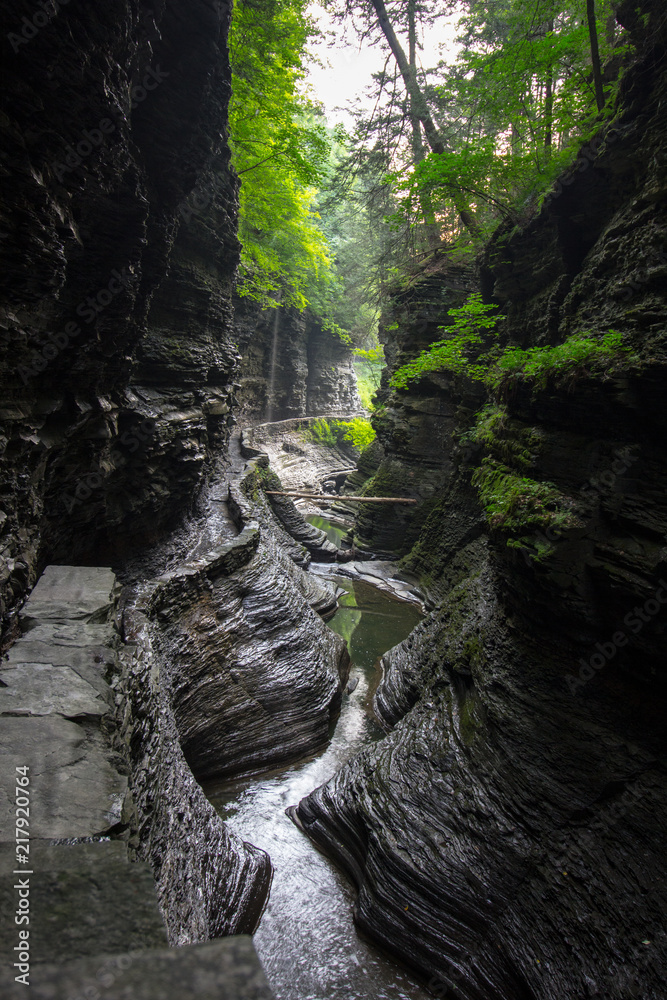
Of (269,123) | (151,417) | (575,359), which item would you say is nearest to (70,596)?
(151,417)

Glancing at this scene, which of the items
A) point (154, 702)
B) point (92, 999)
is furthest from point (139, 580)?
point (92, 999)

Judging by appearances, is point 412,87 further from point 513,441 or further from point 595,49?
point 513,441

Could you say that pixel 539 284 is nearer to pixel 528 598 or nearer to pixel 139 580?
pixel 528 598

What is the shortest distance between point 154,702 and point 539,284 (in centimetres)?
880

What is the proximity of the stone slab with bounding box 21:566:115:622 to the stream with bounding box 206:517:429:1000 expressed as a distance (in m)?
3.44

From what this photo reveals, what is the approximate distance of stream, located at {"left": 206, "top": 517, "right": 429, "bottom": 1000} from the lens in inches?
161

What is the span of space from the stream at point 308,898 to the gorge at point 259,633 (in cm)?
5

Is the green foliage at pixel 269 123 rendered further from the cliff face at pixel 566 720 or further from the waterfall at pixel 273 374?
the waterfall at pixel 273 374

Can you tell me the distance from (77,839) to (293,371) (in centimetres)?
2854

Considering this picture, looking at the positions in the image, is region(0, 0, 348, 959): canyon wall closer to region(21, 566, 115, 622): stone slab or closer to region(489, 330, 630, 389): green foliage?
region(21, 566, 115, 622): stone slab

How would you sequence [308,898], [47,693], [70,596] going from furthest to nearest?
[308,898] < [70,596] < [47,693]

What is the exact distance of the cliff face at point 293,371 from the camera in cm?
2569

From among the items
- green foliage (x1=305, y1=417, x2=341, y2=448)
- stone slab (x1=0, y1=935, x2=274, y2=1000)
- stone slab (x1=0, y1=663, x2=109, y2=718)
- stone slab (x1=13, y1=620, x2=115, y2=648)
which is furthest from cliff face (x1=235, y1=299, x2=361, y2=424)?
stone slab (x1=0, y1=935, x2=274, y2=1000)

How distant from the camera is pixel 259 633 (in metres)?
7.45
